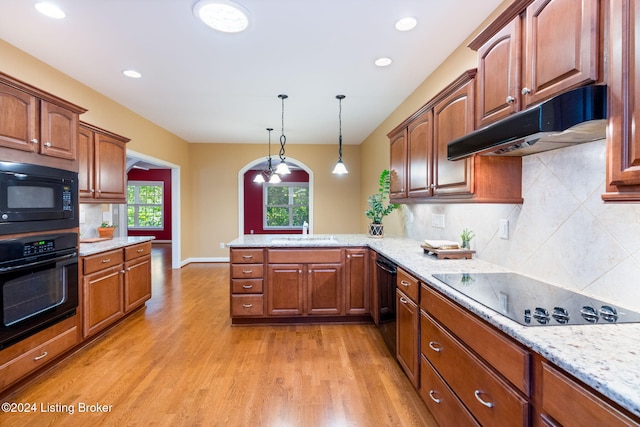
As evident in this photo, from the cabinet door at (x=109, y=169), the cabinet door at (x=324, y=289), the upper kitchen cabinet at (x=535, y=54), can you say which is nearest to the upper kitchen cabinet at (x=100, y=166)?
the cabinet door at (x=109, y=169)

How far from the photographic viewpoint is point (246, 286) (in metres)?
3.15

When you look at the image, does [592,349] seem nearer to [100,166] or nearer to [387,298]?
[387,298]

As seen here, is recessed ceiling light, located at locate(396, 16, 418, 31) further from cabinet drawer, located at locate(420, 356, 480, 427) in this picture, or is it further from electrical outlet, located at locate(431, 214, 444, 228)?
cabinet drawer, located at locate(420, 356, 480, 427)

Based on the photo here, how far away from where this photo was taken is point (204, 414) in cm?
188

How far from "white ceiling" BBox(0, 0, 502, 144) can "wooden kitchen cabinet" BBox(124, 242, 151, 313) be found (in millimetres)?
1865

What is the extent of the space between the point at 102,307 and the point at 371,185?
4307 millimetres

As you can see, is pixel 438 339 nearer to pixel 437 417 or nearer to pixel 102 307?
pixel 437 417

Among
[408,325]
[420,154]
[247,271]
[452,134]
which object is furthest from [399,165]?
[247,271]

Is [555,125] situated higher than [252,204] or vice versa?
[555,125]

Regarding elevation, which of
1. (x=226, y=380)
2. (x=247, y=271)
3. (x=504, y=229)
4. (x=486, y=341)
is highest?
(x=504, y=229)

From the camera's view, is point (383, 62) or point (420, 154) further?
point (383, 62)

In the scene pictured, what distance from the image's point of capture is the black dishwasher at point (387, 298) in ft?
7.74

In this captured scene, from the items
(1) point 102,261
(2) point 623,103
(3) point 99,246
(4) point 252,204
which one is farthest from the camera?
(4) point 252,204

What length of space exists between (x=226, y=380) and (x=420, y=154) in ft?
7.60
